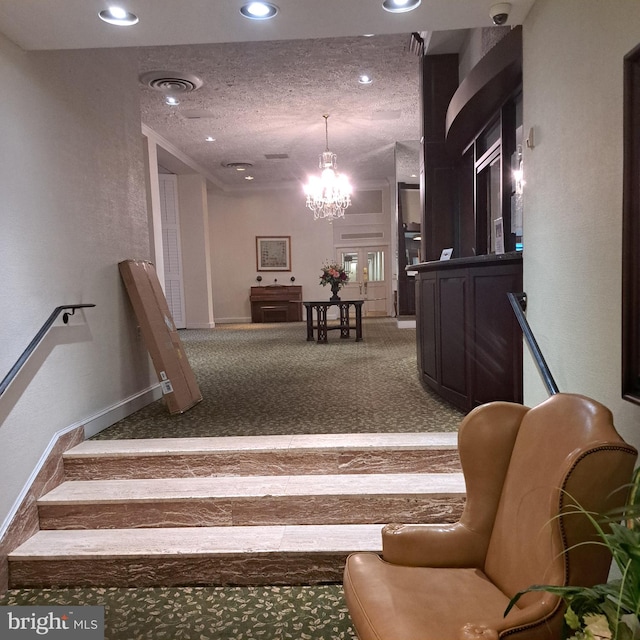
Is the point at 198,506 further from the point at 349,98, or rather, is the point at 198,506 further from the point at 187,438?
the point at 349,98

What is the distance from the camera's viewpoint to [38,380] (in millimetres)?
2766

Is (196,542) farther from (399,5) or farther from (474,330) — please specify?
(399,5)

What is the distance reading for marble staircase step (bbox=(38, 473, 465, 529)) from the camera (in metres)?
2.59

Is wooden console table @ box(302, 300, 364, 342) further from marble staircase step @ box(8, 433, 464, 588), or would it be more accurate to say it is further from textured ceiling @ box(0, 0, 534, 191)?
marble staircase step @ box(8, 433, 464, 588)

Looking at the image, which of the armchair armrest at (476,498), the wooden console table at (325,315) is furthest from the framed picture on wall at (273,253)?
the armchair armrest at (476,498)

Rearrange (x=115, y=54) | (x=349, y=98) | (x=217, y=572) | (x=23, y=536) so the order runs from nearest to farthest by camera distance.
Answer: (x=217, y=572) → (x=23, y=536) → (x=115, y=54) → (x=349, y=98)

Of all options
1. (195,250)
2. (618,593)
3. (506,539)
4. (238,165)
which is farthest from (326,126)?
(618,593)

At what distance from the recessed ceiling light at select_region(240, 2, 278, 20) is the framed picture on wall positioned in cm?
1052

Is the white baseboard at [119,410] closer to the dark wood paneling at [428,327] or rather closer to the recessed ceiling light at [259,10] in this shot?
the dark wood paneling at [428,327]

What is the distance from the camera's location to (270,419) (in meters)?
3.52

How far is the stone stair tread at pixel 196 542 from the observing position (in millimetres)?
2387

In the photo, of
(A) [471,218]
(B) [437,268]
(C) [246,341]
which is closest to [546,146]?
(B) [437,268]

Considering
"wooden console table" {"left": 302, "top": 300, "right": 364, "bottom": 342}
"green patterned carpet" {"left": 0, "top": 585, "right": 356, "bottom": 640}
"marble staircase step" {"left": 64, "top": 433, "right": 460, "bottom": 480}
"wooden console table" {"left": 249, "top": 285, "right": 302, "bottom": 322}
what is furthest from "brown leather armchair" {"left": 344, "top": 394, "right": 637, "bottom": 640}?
"wooden console table" {"left": 249, "top": 285, "right": 302, "bottom": 322}

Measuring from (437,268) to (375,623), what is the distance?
3.00m
